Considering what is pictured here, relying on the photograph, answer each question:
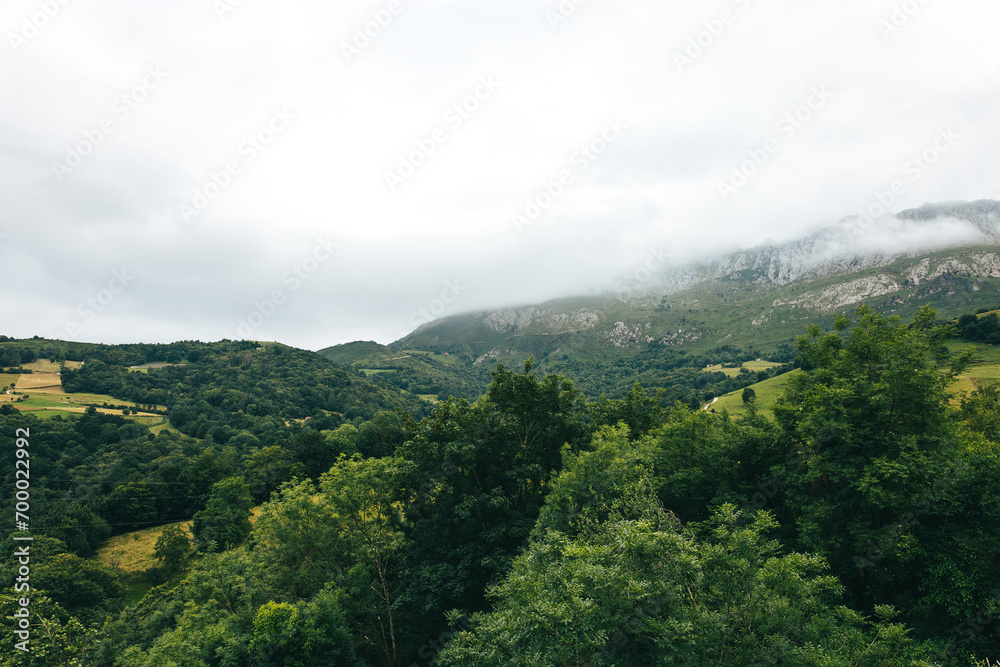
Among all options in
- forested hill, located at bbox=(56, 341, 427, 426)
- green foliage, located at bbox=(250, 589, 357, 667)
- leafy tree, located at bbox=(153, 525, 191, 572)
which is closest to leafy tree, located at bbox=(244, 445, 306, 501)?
leafy tree, located at bbox=(153, 525, 191, 572)

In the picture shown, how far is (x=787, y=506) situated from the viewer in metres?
28.7

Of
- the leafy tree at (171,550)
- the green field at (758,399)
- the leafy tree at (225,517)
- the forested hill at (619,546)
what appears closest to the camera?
the forested hill at (619,546)

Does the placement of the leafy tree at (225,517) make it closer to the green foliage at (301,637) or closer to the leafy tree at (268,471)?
the leafy tree at (268,471)

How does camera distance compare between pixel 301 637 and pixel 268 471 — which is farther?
pixel 268 471

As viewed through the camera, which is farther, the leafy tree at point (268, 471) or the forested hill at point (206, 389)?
the forested hill at point (206, 389)

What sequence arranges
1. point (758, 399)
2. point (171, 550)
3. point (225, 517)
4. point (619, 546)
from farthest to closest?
point (758, 399) < point (225, 517) < point (171, 550) < point (619, 546)

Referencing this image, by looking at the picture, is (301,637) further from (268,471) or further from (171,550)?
(268,471)

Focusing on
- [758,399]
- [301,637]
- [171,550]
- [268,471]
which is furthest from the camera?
[758,399]

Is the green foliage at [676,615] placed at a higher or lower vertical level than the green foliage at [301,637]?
higher

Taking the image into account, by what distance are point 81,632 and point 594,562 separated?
189ft

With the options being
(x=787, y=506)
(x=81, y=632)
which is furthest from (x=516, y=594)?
(x=81, y=632)

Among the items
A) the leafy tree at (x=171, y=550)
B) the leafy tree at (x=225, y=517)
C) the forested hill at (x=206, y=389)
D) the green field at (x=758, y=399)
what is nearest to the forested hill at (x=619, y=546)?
the leafy tree at (x=171, y=550)

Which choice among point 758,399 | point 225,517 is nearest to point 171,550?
point 225,517

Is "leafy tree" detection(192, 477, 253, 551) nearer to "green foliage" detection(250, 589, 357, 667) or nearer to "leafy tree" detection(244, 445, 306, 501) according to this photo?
"leafy tree" detection(244, 445, 306, 501)
